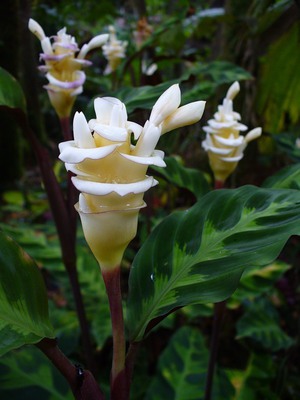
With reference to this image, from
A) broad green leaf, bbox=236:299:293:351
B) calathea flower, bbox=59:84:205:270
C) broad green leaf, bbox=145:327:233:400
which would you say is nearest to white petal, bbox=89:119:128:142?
calathea flower, bbox=59:84:205:270

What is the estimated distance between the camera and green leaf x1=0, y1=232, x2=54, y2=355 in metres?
0.57

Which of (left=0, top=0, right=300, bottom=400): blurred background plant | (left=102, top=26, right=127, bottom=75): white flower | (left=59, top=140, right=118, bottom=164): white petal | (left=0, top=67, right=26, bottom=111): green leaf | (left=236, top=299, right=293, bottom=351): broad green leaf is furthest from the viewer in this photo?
(left=102, top=26, right=127, bottom=75): white flower

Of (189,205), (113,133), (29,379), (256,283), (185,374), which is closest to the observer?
(113,133)

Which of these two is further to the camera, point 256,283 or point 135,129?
point 256,283

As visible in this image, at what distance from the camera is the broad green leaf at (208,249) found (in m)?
0.58

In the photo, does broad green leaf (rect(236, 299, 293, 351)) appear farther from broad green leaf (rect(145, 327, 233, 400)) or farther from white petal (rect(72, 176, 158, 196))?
white petal (rect(72, 176, 158, 196))

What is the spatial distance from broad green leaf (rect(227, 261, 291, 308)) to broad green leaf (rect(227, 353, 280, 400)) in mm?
209

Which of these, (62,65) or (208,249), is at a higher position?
(62,65)

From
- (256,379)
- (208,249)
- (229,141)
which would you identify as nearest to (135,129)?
(208,249)

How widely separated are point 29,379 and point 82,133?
2.74ft

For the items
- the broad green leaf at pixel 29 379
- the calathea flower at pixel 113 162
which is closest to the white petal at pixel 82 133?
the calathea flower at pixel 113 162

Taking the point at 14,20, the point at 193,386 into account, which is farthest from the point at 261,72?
the point at 193,386

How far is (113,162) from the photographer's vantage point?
0.48m

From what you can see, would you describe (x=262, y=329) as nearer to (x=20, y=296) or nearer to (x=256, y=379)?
(x=256, y=379)
